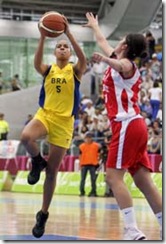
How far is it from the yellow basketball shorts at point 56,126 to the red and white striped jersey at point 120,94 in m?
0.94

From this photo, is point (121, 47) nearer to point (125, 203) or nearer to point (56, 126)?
point (56, 126)

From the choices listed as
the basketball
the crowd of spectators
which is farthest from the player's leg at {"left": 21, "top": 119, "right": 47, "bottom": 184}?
the crowd of spectators

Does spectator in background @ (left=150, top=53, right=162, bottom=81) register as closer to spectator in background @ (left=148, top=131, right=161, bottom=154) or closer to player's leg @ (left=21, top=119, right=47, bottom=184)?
spectator in background @ (left=148, top=131, right=161, bottom=154)

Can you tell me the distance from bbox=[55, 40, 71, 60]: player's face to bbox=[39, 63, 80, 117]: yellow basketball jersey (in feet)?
0.44

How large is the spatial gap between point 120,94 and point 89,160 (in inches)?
416

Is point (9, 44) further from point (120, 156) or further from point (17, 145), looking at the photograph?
point (120, 156)

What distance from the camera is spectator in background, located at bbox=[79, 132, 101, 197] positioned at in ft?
56.9

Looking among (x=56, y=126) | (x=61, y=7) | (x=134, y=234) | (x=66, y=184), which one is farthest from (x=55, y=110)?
(x=66, y=184)

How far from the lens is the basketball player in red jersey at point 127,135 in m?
6.79

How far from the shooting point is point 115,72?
6.86 meters

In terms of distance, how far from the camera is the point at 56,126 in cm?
774

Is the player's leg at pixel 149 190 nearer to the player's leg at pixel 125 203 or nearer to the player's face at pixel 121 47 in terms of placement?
the player's leg at pixel 125 203

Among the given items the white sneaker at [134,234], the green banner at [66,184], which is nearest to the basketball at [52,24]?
the white sneaker at [134,234]

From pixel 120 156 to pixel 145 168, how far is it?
1.07 feet
